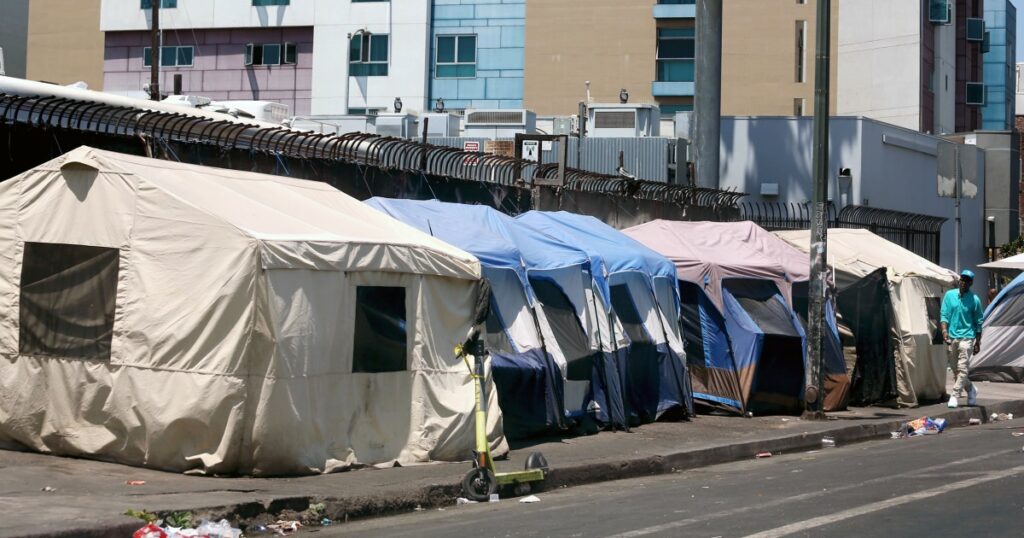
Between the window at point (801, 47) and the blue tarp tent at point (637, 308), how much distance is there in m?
31.7

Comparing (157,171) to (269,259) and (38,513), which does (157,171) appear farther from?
(38,513)

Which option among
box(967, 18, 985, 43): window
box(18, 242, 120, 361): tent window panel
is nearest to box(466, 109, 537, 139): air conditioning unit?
box(18, 242, 120, 361): tent window panel

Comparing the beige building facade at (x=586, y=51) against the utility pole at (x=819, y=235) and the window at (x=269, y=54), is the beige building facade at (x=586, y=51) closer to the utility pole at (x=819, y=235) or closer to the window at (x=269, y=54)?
the window at (x=269, y=54)

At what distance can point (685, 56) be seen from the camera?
48.4m

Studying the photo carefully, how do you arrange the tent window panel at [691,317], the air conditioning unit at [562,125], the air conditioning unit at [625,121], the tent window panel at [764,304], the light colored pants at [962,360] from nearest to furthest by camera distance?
the tent window panel at [691,317], the tent window panel at [764,304], the light colored pants at [962,360], the air conditioning unit at [625,121], the air conditioning unit at [562,125]

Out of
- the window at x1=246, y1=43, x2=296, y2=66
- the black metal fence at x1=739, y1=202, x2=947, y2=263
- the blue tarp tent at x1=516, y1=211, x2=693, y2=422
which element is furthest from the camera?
the window at x1=246, y1=43, x2=296, y2=66

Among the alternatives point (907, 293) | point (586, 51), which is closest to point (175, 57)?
point (586, 51)

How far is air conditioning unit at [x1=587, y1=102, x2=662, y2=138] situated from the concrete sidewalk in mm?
19382

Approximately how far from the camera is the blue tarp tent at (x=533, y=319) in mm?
14195

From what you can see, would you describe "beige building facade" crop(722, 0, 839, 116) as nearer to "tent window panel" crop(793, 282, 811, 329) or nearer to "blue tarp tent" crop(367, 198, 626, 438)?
"tent window panel" crop(793, 282, 811, 329)

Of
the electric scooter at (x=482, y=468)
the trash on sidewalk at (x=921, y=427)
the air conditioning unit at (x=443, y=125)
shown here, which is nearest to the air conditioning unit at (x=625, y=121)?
the air conditioning unit at (x=443, y=125)

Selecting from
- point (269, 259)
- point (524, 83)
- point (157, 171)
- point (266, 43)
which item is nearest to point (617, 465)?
point (269, 259)

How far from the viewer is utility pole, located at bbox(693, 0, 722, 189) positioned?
24141mm

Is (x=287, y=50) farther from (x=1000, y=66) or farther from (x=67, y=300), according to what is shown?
(x=67, y=300)
